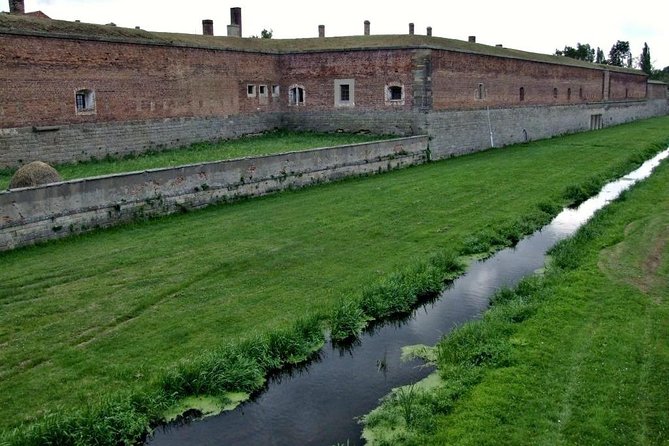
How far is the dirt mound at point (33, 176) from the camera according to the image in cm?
1302

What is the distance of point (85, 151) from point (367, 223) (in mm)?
9994

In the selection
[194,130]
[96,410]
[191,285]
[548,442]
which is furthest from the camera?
[194,130]

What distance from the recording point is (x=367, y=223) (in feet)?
48.0

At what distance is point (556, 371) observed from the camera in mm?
7398

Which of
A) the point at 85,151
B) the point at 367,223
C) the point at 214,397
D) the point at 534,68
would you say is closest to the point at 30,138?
the point at 85,151

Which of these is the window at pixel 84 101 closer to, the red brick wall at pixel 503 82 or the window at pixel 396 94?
the window at pixel 396 94

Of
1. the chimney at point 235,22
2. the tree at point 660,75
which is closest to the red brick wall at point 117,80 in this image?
the chimney at point 235,22

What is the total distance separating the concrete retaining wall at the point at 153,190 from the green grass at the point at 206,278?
349 mm

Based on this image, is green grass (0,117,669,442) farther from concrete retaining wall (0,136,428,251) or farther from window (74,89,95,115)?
window (74,89,95,115)

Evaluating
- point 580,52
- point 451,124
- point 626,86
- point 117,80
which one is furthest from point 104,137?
point 580,52

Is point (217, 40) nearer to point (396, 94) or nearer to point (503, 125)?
point (396, 94)

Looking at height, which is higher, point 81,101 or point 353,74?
point 353,74

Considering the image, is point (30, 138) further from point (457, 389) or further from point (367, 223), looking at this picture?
point (457, 389)

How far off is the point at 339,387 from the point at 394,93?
20.5 m
